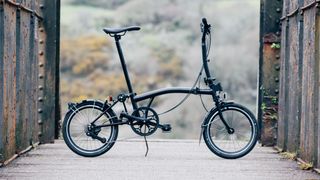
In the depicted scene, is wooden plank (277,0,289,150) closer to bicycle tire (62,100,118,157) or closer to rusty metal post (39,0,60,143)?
bicycle tire (62,100,118,157)

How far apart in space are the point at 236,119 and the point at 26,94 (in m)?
2.40

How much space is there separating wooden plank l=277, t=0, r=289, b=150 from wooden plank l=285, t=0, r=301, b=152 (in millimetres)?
175

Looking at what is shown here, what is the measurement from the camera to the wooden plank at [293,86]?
8399 mm

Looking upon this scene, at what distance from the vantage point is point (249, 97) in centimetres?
2689

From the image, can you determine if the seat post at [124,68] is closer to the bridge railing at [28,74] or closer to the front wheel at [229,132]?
the front wheel at [229,132]

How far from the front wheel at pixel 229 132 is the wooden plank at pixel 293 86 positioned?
1.37 ft

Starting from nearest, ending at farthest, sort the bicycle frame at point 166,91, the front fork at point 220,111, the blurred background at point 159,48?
1. the bicycle frame at point 166,91
2. the front fork at point 220,111
3. the blurred background at point 159,48

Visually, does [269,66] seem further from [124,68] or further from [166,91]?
[124,68]

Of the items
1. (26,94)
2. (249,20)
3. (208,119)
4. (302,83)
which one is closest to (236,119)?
(208,119)

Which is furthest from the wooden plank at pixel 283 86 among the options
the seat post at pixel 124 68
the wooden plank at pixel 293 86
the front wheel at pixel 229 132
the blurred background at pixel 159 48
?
the blurred background at pixel 159 48

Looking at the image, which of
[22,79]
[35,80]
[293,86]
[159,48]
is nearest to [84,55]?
[159,48]

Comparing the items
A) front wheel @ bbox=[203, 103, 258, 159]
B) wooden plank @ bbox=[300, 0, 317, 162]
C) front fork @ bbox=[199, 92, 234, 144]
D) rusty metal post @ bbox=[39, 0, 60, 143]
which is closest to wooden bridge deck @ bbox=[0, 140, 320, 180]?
front wheel @ bbox=[203, 103, 258, 159]

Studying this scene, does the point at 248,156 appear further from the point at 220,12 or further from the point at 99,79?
the point at 220,12

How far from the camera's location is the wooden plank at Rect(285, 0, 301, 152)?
8399mm
